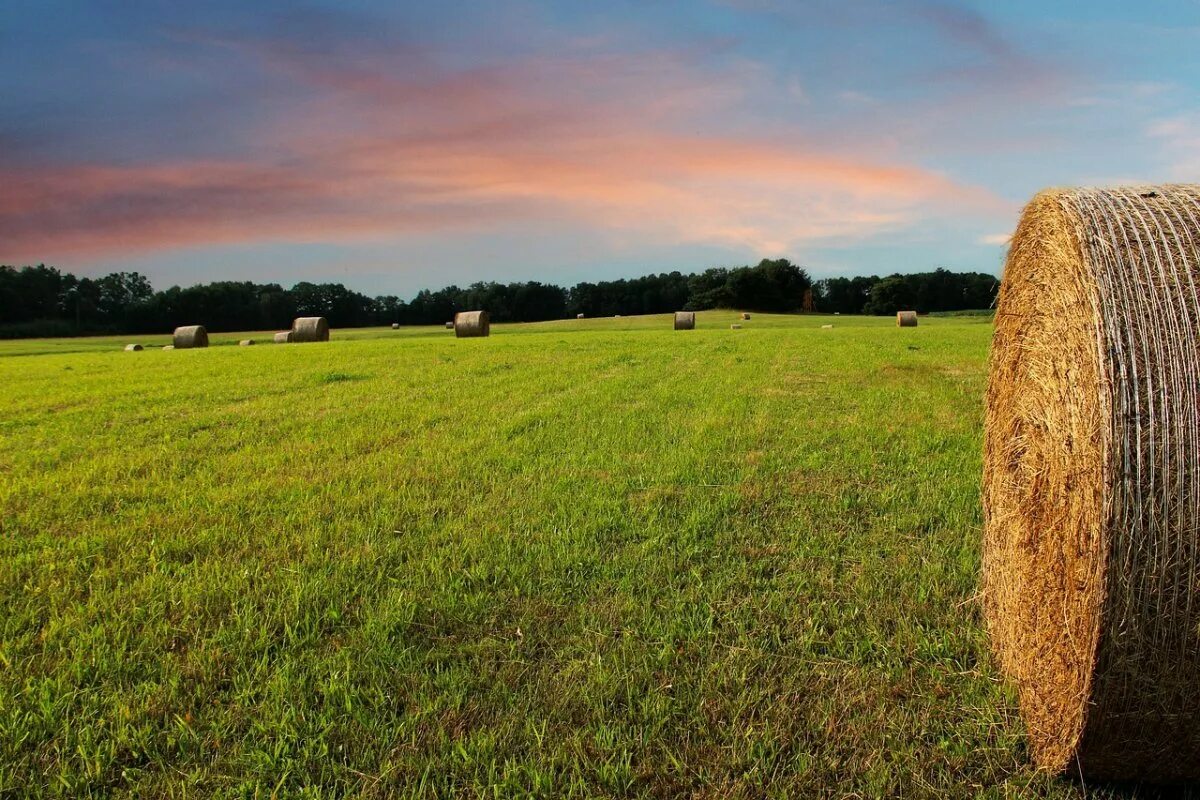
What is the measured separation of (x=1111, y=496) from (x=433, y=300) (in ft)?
317

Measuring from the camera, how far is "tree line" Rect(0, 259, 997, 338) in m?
78.7

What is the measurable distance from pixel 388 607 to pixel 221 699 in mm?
1049

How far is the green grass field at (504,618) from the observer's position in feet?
10.2

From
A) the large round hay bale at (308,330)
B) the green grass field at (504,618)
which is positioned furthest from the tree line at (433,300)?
the green grass field at (504,618)

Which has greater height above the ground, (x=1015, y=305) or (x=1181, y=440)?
(x=1015, y=305)

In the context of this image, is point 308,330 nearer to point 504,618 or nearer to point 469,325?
point 469,325

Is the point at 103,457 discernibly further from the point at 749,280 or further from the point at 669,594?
the point at 749,280

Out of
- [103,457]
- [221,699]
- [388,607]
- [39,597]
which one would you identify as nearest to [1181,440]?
[388,607]

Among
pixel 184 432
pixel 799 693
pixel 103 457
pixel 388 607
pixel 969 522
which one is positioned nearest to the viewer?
pixel 799 693

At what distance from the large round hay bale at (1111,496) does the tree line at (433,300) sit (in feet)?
249

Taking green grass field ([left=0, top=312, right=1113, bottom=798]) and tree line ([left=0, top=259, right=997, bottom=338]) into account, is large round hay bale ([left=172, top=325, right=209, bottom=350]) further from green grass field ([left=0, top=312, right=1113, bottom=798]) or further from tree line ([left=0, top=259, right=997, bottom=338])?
tree line ([left=0, top=259, right=997, bottom=338])

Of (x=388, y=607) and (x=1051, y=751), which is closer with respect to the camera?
(x=1051, y=751)

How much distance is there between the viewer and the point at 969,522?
584cm

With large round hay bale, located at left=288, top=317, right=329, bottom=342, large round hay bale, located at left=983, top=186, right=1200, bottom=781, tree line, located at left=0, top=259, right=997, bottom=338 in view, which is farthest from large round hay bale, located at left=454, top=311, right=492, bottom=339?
tree line, located at left=0, top=259, right=997, bottom=338
